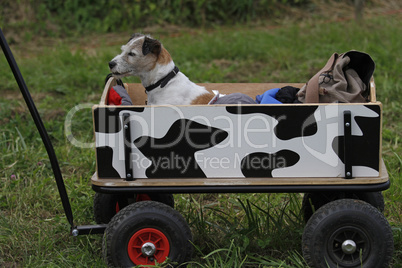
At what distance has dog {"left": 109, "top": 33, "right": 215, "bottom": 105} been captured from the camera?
3.26m

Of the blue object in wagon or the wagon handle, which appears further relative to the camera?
the blue object in wagon

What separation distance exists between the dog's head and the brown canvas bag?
866 mm

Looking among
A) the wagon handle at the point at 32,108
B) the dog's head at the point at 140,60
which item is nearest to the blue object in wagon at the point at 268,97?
the dog's head at the point at 140,60

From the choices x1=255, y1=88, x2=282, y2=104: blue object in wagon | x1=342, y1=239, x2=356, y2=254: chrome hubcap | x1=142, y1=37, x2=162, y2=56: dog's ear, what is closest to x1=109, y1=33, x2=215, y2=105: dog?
x1=142, y1=37, x2=162, y2=56: dog's ear

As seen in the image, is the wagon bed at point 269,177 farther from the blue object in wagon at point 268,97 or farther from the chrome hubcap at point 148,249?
the blue object in wagon at point 268,97

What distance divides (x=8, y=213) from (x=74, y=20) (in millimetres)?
5374

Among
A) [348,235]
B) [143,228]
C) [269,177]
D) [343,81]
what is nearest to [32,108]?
[143,228]

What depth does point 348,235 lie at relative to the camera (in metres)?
2.80

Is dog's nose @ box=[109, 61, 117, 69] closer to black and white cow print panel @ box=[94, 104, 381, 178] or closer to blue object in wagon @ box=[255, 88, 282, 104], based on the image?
black and white cow print panel @ box=[94, 104, 381, 178]

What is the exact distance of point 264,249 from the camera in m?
3.23

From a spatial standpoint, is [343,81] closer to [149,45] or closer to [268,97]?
[268,97]

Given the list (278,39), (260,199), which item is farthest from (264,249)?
(278,39)

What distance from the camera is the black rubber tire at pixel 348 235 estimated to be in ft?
9.02

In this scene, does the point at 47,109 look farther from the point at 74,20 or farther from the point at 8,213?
the point at 74,20
